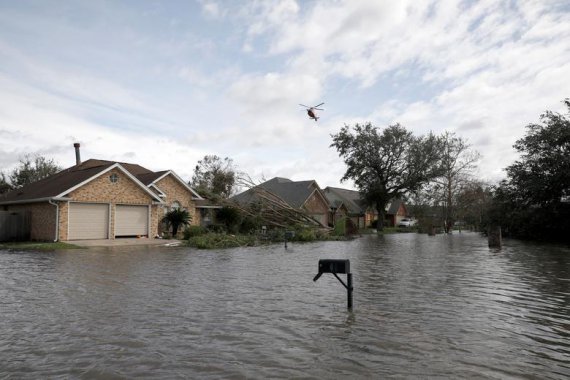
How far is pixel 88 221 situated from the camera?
24797 millimetres

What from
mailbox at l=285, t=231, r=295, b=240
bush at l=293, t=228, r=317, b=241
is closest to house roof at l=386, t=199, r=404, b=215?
bush at l=293, t=228, r=317, b=241

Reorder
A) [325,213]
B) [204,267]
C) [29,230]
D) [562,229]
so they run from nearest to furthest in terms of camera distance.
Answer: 1. [204,267]
2. [29,230]
3. [562,229]
4. [325,213]

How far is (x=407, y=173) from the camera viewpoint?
173 feet

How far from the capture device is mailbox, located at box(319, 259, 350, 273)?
7.54 meters

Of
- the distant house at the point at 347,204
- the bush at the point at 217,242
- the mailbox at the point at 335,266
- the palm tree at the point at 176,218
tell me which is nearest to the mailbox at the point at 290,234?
the bush at the point at 217,242

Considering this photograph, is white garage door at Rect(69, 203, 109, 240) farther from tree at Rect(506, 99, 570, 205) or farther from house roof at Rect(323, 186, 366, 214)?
house roof at Rect(323, 186, 366, 214)

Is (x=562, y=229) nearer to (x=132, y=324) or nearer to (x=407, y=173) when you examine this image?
A: (x=407, y=173)

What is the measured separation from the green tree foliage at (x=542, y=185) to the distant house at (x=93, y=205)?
25.1 metres

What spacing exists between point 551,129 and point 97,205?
2943cm

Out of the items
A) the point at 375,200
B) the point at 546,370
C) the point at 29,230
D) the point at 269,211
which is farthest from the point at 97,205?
the point at 375,200

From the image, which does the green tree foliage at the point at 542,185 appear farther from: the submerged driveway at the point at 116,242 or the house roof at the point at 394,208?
the house roof at the point at 394,208

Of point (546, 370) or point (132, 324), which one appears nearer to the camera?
point (546, 370)

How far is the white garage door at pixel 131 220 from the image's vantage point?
2636 cm

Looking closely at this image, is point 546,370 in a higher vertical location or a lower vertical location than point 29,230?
lower
